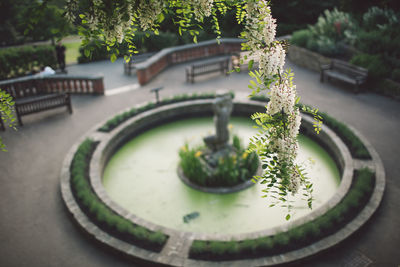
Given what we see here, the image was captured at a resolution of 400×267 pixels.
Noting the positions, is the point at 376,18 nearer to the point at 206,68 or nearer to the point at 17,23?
the point at 206,68

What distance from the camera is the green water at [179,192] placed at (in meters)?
7.58

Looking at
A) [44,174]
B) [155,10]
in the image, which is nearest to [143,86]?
[44,174]

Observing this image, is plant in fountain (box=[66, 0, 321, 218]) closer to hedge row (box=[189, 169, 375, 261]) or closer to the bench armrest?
hedge row (box=[189, 169, 375, 261])

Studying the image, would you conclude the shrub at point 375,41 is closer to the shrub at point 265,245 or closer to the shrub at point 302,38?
the shrub at point 302,38

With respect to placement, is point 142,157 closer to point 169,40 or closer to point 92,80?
point 92,80

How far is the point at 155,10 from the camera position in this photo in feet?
12.5

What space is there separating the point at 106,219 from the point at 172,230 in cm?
122

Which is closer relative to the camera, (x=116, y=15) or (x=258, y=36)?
(x=116, y=15)

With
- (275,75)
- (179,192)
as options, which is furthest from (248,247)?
(275,75)

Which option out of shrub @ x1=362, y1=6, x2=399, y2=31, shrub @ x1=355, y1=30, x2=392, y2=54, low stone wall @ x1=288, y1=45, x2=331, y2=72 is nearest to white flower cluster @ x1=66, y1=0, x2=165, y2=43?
shrub @ x1=355, y1=30, x2=392, y2=54

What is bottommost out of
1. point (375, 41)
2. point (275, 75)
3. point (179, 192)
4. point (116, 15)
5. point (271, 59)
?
point (179, 192)

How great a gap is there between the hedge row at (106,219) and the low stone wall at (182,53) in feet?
22.2

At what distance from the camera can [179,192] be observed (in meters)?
8.59

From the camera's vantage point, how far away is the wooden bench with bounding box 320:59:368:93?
488 inches
